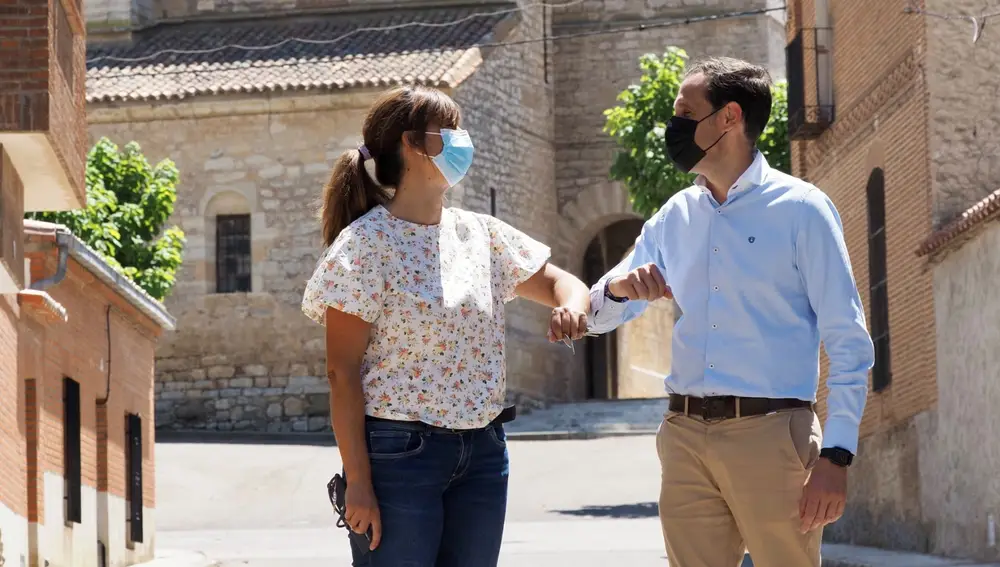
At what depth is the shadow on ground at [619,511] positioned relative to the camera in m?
22.7

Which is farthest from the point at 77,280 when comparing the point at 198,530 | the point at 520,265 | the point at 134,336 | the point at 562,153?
the point at 562,153

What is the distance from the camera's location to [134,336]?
20.2m

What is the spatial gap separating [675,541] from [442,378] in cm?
86

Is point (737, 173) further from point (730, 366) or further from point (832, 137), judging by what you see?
point (832, 137)

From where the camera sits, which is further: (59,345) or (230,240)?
(230,240)

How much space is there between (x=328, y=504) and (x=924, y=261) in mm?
9816

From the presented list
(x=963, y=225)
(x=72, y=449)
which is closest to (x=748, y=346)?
(x=963, y=225)

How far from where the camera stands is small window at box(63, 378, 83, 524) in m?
16.8

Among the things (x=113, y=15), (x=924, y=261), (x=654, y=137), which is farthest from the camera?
(x=113, y=15)

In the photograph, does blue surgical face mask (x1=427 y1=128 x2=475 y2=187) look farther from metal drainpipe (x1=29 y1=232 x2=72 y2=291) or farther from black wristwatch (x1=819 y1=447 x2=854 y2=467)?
metal drainpipe (x1=29 y1=232 x2=72 y2=291)

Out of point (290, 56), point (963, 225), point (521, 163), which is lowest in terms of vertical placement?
point (963, 225)

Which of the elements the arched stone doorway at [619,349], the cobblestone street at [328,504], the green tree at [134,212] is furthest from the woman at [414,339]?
the arched stone doorway at [619,349]

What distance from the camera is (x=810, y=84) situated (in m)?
22.0

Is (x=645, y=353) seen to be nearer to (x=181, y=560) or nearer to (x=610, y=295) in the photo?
(x=181, y=560)
